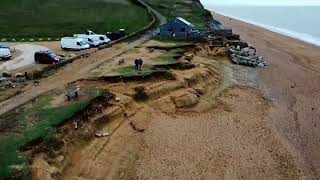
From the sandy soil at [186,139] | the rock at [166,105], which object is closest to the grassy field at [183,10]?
the sandy soil at [186,139]

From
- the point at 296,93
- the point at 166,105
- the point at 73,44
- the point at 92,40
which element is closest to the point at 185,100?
the point at 166,105

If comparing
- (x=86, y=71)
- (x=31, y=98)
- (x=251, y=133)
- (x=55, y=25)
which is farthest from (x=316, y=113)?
(x=55, y=25)

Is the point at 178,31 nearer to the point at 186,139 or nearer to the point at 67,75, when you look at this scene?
the point at 67,75

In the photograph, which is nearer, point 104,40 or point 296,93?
point 296,93

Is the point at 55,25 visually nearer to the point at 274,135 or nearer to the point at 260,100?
the point at 260,100

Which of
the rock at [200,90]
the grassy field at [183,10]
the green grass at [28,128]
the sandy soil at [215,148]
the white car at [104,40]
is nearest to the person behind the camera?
the green grass at [28,128]

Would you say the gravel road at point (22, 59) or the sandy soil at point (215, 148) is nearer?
the sandy soil at point (215, 148)

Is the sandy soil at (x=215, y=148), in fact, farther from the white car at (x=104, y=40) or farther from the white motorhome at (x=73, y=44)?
the white car at (x=104, y=40)
